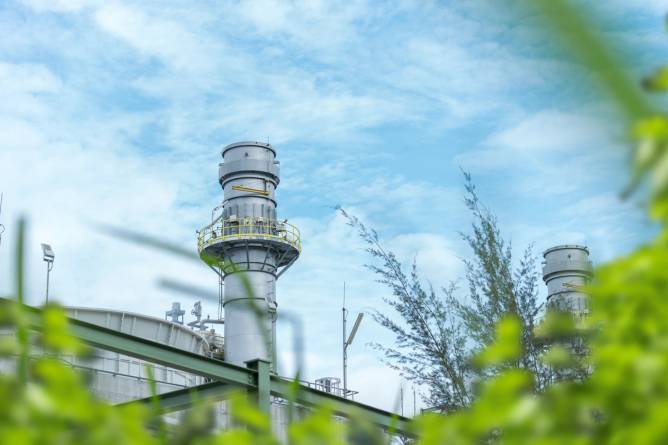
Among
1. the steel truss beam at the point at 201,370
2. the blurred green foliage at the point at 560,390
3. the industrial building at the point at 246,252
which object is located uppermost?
the industrial building at the point at 246,252

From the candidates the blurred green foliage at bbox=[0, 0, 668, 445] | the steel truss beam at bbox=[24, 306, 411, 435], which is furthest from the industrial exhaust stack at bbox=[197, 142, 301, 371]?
the blurred green foliage at bbox=[0, 0, 668, 445]

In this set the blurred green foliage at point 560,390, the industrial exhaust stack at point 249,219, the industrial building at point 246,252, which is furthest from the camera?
the industrial exhaust stack at point 249,219

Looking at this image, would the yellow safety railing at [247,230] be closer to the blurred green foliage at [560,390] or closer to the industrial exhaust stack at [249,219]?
the industrial exhaust stack at [249,219]

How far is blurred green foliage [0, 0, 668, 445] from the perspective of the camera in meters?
0.57

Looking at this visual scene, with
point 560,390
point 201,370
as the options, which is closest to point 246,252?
point 201,370

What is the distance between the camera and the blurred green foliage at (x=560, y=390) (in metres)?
0.57

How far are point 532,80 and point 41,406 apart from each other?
45 cm

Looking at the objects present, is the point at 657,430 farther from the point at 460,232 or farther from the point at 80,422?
the point at 460,232

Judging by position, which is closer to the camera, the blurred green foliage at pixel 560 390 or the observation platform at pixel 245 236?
the blurred green foliage at pixel 560 390

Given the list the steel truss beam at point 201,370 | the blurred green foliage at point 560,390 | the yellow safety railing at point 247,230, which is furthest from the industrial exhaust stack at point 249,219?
the blurred green foliage at point 560,390

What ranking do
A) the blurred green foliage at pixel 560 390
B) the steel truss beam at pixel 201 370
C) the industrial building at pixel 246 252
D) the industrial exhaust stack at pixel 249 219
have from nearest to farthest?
1. the blurred green foliage at pixel 560 390
2. the steel truss beam at pixel 201 370
3. the industrial building at pixel 246 252
4. the industrial exhaust stack at pixel 249 219

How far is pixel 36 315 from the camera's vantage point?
14.2ft

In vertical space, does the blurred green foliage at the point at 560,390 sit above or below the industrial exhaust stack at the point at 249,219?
below

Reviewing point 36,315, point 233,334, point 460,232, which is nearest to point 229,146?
point 233,334
